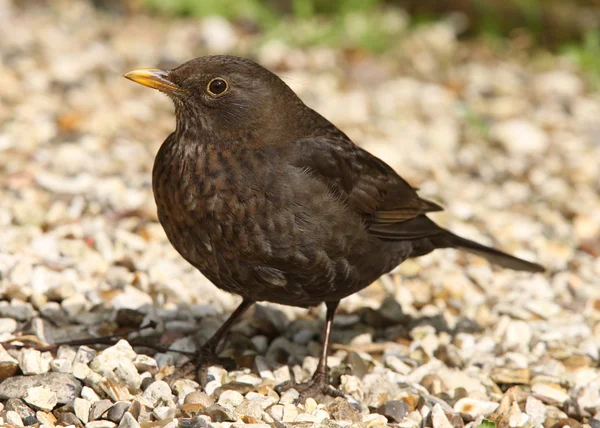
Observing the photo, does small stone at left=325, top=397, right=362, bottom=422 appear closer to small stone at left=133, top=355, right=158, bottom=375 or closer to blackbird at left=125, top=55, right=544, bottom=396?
blackbird at left=125, top=55, right=544, bottom=396

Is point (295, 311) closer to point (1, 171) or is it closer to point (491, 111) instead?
point (1, 171)

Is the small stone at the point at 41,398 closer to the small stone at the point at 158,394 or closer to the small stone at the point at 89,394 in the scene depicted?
the small stone at the point at 89,394

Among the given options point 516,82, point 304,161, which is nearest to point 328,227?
point 304,161

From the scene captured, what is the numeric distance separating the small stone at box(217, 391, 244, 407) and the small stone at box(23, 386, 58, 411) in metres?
0.70

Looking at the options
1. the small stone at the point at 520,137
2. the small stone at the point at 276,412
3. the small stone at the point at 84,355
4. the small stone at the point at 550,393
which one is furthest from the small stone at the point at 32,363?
the small stone at the point at 520,137

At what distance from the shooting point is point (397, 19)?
9.98 m

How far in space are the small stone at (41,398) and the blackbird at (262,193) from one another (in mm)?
825

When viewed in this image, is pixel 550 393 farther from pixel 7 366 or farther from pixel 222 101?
pixel 7 366

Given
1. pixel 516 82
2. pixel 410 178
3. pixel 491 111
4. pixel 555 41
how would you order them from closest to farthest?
pixel 410 178
pixel 491 111
pixel 516 82
pixel 555 41

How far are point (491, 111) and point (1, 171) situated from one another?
14.3 feet

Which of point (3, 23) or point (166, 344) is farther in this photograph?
point (3, 23)

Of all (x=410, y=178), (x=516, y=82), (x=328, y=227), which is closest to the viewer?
(x=328, y=227)

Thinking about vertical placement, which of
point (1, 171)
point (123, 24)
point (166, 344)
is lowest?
point (166, 344)

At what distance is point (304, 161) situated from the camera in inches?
164
